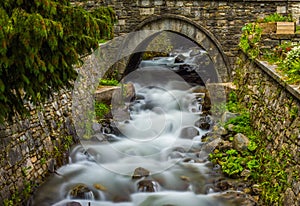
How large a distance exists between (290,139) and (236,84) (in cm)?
512

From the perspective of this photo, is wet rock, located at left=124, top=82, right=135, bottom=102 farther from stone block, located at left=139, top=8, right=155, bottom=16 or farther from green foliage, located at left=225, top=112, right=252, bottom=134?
green foliage, located at left=225, top=112, right=252, bottom=134

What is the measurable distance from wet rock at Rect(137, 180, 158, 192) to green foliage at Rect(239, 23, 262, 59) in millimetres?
3546

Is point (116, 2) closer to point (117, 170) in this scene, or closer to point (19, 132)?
point (117, 170)

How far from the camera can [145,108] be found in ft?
40.6

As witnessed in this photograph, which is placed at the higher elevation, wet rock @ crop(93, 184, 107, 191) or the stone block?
the stone block

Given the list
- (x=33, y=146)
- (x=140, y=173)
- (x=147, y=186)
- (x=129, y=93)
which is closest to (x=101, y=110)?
(x=129, y=93)

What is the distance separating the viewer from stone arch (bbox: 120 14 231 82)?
12.2 meters

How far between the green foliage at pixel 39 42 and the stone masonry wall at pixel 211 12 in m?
7.69

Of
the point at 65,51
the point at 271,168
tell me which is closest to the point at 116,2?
the point at 271,168

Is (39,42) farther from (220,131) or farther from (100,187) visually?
(220,131)

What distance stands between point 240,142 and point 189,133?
7.90ft

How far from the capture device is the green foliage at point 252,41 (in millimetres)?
8699

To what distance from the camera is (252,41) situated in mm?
8938

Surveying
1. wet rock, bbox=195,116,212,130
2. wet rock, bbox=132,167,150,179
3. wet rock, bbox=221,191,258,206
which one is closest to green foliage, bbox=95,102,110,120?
wet rock, bbox=195,116,212,130
